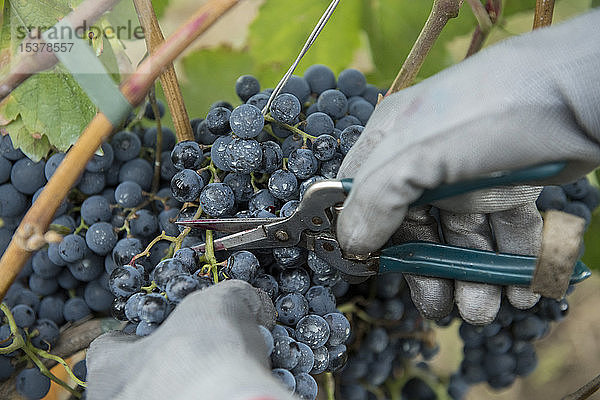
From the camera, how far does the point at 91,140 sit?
555 millimetres

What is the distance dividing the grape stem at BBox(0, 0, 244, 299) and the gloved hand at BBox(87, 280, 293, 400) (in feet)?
0.41

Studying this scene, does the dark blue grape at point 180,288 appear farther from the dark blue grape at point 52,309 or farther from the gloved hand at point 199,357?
the dark blue grape at point 52,309

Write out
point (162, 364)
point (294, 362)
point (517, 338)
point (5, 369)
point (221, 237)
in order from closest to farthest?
point (162, 364), point (294, 362), point (221, 237), point (5, 369), point (517, 338)

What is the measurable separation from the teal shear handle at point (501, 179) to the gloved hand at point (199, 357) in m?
→ 0.19

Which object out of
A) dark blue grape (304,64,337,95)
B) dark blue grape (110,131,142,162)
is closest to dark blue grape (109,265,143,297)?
dark blue grape (110,131,142,162)

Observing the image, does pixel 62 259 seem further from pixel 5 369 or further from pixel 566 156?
pixel 566 156

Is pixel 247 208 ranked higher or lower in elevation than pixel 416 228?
higher

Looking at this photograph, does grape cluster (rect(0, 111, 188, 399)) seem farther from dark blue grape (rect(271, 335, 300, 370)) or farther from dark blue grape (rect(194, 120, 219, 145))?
dark blue grape (rect(271, 335, 300, 370))

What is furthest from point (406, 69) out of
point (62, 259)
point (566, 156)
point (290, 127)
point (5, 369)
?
point (5, 369)

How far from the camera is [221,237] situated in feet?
2.22

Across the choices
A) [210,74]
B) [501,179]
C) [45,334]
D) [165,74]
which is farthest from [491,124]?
[210,74]

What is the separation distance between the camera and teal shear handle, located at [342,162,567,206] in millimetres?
545

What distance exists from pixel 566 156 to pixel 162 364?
38cm

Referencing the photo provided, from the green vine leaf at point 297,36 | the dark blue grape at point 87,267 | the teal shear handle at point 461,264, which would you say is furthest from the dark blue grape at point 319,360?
the green vine leaf at point 297,36
